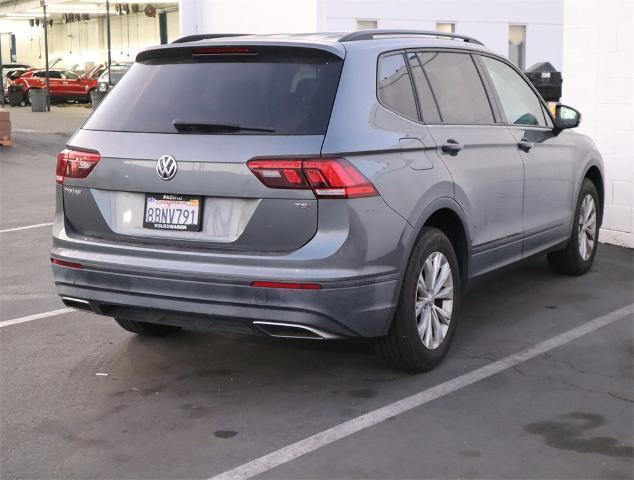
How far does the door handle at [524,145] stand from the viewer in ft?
21.6

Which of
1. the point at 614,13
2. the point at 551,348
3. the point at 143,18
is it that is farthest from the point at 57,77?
the point at 551,348

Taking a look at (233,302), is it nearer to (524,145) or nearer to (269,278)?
(269,278)

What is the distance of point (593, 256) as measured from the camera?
26.8 feet

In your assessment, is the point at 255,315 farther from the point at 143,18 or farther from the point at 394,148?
the point at 143,18

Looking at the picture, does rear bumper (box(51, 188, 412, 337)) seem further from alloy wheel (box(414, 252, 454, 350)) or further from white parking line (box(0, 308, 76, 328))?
white parking line (box(0, 308, 76, 328))

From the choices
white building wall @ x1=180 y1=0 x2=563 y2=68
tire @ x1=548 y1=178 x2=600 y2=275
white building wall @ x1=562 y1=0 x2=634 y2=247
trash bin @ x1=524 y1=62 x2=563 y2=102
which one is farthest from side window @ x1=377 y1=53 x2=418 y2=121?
white building wall @ x1=180 y1=0 x2=563 y2=68

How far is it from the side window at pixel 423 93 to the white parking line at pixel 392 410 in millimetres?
1411

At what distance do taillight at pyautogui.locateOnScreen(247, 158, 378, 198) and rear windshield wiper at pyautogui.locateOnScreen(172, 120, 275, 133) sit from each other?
0.22m

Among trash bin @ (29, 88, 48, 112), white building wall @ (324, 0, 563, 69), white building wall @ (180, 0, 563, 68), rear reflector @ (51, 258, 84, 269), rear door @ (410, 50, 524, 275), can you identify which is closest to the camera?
rear reflector @ (51, 258, 84, 269)

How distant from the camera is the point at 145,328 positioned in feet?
20.5

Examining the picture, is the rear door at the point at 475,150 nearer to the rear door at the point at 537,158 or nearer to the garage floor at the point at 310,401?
the rear door at the point at 537,158

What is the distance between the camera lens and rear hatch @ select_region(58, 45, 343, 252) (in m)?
4.77

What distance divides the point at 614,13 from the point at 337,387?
211 inches

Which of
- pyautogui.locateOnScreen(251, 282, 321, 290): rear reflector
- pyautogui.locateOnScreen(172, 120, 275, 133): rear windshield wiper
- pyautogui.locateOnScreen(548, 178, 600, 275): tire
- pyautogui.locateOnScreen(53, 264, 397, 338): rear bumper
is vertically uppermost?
pyautogui.locateOnScreen(172, 120, 275, 133): rear windshield wiper
